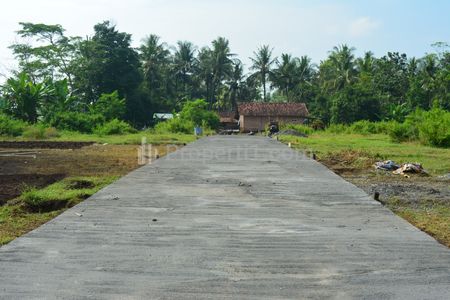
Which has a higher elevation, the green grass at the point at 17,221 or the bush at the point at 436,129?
the bush at the point at 436,129

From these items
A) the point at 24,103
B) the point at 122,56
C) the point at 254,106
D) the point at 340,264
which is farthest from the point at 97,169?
the point at 254,106

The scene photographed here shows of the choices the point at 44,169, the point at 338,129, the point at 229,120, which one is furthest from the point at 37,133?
the point at 229,120

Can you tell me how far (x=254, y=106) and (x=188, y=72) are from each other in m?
10.7

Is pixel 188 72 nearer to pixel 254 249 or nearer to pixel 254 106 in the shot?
pixel 254 106

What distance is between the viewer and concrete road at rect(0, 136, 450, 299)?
12.1 ft

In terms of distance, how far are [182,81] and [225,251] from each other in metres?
55.8

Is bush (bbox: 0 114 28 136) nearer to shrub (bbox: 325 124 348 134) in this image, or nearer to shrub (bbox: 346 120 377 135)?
shrub (bbox: 325 124 348 134)

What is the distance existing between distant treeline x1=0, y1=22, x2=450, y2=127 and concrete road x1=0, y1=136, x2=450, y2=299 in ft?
93.6

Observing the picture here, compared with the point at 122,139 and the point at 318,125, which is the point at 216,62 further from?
the point at 122,139

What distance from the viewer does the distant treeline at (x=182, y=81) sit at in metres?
38.4

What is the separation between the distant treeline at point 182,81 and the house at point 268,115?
1.43 m

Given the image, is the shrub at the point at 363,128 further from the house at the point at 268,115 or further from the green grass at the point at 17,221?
the green grass at the point at 17,221

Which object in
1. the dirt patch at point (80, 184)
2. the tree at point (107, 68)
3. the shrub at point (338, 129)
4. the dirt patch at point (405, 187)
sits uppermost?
the tree at point (107, 68)

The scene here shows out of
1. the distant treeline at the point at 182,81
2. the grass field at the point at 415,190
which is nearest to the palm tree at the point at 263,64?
the distant treeline at the point at 182,81
